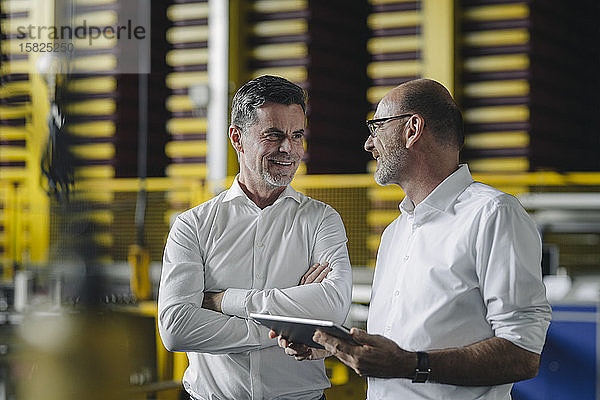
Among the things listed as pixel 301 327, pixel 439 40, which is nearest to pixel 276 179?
pixel 301 327

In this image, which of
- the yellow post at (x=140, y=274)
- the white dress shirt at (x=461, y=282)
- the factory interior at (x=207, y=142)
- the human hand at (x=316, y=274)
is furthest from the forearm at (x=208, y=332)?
the yellow post at (x=140, y=274)

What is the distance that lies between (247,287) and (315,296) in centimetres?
23

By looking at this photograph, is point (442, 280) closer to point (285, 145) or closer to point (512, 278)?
point (512, 278)

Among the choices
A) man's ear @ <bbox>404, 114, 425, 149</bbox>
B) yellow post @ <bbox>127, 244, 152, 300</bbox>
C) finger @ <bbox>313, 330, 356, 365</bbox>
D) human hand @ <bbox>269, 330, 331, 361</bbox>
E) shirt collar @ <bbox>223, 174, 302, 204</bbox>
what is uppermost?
man's ear @ <bbox>404, 114, 425, 149</bbox>

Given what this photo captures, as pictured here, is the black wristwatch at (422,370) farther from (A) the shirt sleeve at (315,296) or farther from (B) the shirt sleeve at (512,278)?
(A) the shirt sleeve at (315,296)

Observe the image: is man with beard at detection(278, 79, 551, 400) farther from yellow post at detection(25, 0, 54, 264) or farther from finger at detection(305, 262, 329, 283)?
yellow post at detection(25, 0, 54, 264)

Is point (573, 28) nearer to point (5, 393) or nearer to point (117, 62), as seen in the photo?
point (117, 62)

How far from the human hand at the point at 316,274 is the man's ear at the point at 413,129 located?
49cm

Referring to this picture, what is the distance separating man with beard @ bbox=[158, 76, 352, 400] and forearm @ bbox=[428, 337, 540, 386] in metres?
0.52

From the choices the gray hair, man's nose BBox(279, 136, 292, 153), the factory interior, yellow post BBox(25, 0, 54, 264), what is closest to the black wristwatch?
man's nose BBox(279, 136, 292, 153)

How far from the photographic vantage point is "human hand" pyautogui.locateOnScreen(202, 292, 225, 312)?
263cm

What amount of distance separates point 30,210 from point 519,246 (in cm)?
501

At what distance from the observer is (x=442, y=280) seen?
233 cm

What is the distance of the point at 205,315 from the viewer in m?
2.61
